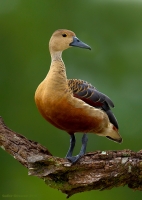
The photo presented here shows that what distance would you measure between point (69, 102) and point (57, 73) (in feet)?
0.66

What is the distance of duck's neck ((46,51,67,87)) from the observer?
307 cm

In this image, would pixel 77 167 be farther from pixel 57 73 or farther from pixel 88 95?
pixel 57 73

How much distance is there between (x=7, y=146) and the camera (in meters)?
2.97

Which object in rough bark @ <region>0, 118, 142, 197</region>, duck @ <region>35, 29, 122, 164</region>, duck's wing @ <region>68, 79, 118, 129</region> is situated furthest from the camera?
duck's wing @ <region>68, 79, 118, 129</region>

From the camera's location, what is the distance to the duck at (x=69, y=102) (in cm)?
301

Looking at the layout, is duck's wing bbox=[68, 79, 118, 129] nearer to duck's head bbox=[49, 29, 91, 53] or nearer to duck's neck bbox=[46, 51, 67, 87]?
duck's neck bbox=[46, 51, 67, 87]

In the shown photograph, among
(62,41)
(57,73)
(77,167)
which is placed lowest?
(77,167)

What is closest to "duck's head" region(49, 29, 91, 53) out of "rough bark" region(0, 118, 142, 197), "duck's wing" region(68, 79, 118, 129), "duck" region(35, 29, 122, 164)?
"duck" region(35, 29, 122, 164)

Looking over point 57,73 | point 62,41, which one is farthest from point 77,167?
point 62,41

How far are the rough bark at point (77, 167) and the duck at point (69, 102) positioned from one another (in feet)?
0.26

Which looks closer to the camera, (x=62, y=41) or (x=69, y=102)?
(x=69, y=102)

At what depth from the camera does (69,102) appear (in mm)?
3025

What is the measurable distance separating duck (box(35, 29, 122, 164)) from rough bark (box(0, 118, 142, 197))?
0.08 meters

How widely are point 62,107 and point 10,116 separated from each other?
1.84 m
